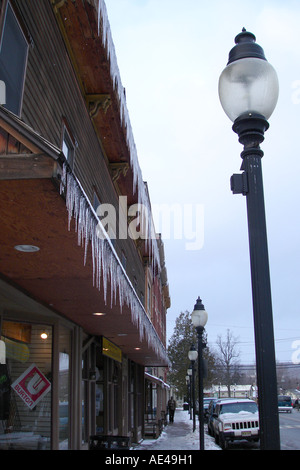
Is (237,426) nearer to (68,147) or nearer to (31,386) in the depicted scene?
(31,386)

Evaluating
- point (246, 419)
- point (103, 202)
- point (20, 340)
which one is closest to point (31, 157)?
point (20, 340)

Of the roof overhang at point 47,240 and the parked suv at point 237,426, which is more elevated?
the roof overhang at point 47,240

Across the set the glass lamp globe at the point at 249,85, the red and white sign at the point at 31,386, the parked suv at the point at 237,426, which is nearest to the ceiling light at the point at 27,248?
the glass lamp globe at the point at 249,85

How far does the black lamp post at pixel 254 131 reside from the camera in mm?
3301

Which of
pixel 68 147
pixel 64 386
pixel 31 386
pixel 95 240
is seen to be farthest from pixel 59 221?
pixel 64 386

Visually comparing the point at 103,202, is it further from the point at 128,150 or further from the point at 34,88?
the point at 34,88

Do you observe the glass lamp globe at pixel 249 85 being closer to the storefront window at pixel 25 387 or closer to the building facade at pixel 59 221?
the building facade at pixel 59 221

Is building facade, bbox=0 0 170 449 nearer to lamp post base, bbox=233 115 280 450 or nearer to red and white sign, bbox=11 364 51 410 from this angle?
Answer: red and white sign, bbox=11 364 51 410

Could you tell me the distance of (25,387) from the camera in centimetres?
812

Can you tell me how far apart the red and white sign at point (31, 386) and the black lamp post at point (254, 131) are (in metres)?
5.70

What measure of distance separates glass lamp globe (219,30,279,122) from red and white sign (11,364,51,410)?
6060mm

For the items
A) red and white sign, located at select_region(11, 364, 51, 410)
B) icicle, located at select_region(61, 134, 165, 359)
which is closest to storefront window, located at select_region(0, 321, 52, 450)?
red and white sign, located at select_region(11, 364, 51, 410)

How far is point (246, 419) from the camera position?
18.1m

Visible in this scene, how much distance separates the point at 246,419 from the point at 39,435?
38.3 ft
